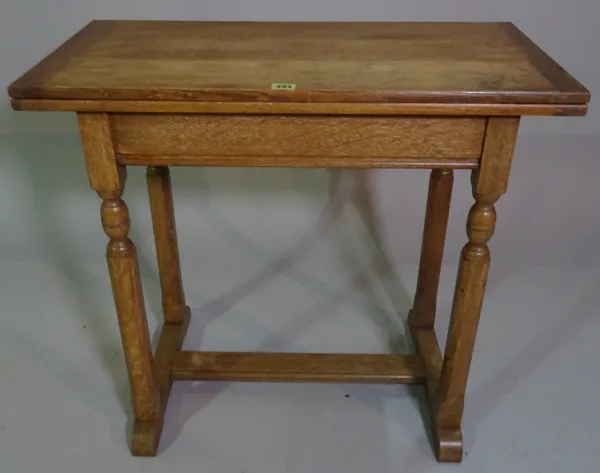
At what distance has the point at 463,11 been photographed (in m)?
1.78

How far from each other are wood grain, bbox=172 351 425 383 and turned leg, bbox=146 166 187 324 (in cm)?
16

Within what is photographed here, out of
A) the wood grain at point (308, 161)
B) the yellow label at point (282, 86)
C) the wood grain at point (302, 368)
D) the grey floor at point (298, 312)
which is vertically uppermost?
the yellow label at point (282, 86)

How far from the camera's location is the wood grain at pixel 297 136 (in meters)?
1.03

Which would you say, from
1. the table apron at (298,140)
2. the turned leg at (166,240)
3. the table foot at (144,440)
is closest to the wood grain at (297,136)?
the table apron at (298,140)

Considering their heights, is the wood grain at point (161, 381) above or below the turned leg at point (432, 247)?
below

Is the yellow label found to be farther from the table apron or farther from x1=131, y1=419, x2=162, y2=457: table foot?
x1=131, y1=419, x2=162, y2=457: table foot

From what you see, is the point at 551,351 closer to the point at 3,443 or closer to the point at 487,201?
the point at 487,201

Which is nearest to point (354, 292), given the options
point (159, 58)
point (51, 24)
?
point (159, 58)

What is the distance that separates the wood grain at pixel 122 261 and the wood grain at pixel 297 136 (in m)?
0.03

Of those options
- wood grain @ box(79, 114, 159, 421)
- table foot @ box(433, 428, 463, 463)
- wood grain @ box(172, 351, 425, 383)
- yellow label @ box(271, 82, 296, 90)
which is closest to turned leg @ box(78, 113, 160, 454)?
wood grain @ box(79, 114, 159, 421)

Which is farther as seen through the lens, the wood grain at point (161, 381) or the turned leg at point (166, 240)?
the turned leg at point (166, 240)

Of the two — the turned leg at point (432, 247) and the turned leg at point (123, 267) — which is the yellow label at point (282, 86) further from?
the turned leg at point (432, 247)

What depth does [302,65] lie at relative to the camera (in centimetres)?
111

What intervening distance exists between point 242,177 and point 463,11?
0.75 m
